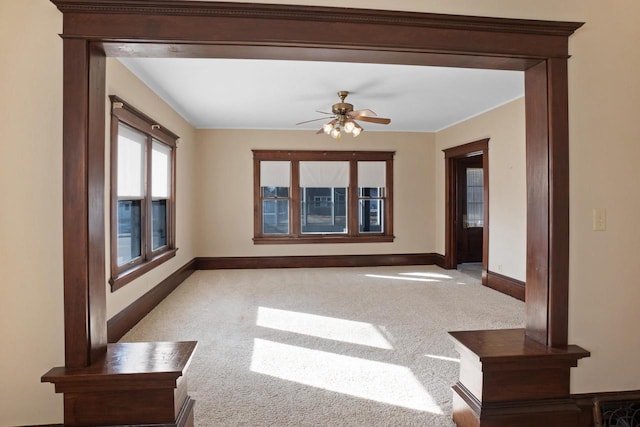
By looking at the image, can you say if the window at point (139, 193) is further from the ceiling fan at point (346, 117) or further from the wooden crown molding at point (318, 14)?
the ceiling fan at point (346, 117)

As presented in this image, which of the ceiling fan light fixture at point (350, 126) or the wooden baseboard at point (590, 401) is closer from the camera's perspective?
the wooden baseboard at point (590, 401)

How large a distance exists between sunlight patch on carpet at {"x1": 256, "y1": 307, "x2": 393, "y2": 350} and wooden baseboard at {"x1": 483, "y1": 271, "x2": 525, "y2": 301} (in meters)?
2.29

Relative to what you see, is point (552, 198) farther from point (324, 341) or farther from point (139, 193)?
point (139, 193)

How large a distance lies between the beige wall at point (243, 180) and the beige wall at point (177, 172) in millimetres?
279

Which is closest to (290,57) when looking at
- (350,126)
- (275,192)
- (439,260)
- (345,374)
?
(345,374)

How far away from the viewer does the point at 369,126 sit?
21.7 feet

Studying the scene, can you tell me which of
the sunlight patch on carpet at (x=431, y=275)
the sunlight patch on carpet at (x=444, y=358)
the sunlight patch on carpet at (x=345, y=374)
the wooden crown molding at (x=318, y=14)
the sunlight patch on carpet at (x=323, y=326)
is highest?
the wooden crown molding at (x=318, y=14)

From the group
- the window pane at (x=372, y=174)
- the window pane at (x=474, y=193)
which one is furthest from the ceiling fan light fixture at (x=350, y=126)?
the window pane at (x=474, y=193)

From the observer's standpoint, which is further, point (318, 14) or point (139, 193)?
point (139, 193)

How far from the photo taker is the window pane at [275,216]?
6.88 metres

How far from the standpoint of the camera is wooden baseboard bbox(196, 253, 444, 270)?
666 centimetres

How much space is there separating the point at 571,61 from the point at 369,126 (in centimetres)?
475

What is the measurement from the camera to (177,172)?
18.0ft

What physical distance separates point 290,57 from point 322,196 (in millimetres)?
5124
